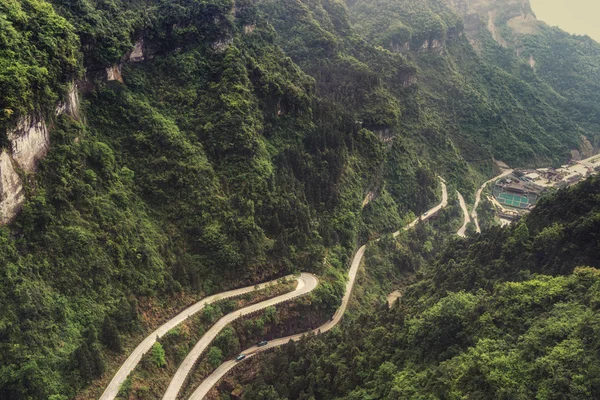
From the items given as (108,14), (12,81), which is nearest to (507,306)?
(12,81)

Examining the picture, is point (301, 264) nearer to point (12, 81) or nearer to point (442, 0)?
point (12, 81)

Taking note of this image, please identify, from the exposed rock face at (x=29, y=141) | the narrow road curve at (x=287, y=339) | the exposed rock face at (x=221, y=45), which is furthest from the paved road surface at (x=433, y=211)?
the exposed rock face at (x=29, y=141)

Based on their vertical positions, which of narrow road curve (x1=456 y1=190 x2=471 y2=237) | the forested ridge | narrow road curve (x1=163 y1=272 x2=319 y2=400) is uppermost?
the forested ridge

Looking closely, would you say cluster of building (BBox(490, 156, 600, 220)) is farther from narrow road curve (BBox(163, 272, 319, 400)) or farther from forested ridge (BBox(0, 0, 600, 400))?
narrow road curve (BBox(163, 272, 319, 400))

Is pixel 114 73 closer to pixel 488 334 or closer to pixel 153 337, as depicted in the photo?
pixel 153 337

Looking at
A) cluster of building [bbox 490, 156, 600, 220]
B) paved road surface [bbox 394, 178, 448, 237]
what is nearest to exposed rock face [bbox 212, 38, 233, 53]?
paved road surface [bbox 394, 178, 448, 237]

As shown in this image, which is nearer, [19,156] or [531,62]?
[19,156]

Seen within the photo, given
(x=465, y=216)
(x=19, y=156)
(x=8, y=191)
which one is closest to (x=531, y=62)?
(x=465, y=216)
